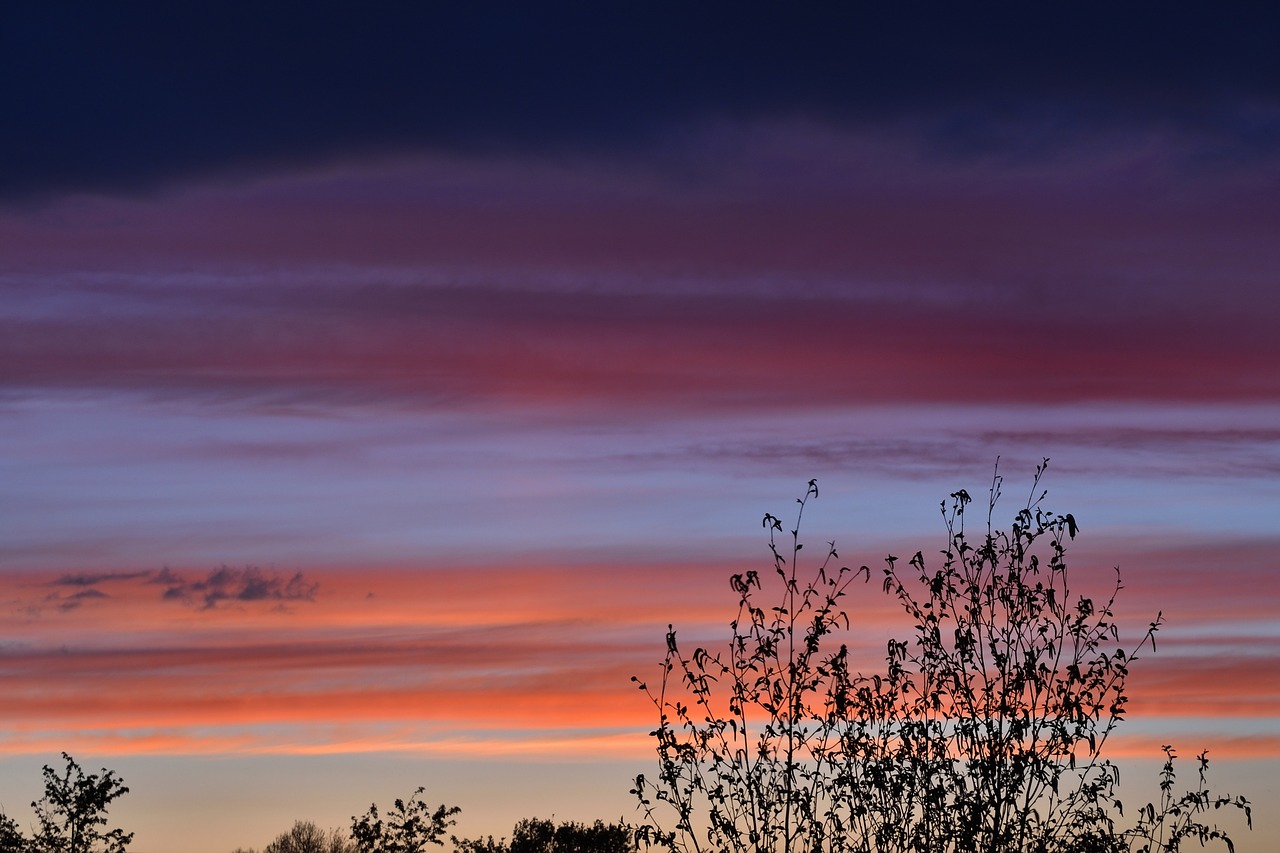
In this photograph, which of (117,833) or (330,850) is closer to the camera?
(117,833)

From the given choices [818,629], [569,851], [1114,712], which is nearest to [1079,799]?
[1114,712]

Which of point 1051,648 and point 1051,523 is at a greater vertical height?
point 1051,523

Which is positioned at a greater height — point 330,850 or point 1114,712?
point 330,850

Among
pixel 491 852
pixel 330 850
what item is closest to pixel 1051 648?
pixel 491 852

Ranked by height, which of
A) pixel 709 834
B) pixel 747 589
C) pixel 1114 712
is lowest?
pixel 709 834

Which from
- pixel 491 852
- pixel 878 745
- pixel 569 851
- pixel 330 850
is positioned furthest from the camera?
pixel 330 850

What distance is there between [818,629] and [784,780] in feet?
5.86

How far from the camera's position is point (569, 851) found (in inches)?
2987

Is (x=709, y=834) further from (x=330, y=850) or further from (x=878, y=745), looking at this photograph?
(x=330, y=850)

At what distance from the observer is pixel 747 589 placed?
1811cm

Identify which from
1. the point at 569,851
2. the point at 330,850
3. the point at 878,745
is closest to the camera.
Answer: the point at 878,745

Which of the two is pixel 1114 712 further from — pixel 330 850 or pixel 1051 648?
pixel 330 850

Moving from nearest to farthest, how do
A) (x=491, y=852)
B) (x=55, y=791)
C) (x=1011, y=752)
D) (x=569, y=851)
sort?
(x=1011, y=752) → (x=55, y=791) → (x=491, y=852) → (x=569, y=851)

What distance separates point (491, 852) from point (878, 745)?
5264cm
